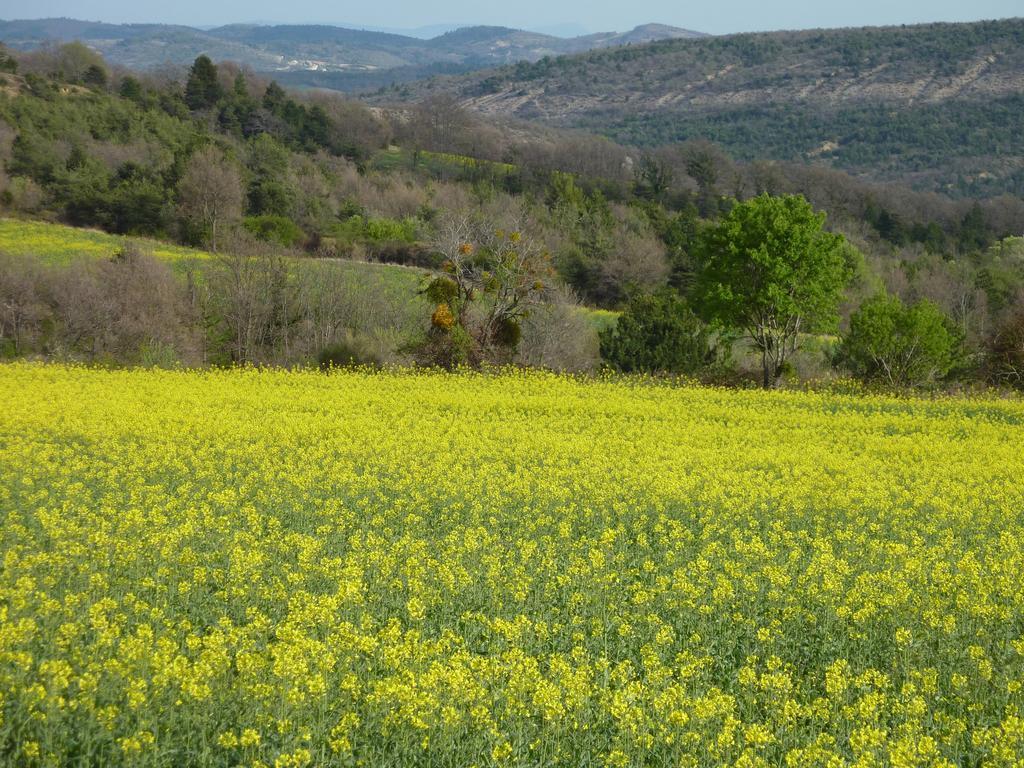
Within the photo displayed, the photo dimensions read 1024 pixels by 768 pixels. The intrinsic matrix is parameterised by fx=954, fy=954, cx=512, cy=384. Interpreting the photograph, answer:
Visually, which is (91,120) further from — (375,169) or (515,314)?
(515,314)

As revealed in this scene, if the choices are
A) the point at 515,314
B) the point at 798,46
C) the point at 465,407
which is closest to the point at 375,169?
the point at 515,314

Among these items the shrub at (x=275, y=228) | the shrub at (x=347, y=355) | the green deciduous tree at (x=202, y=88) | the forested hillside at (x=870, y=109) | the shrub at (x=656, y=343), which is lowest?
the shrub at (x=347, y=355)

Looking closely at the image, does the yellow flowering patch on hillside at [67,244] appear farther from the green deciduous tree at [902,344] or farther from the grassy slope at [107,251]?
the green deciduous tree at [902,344]

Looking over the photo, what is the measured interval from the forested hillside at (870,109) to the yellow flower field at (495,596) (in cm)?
11637

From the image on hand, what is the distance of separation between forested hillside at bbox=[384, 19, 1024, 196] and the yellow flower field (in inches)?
4582

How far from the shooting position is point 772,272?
28.6 metres

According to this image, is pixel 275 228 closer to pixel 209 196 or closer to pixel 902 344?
pixel 209 196

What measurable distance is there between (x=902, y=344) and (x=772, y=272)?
424 centimetres

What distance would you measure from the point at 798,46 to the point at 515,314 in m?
192

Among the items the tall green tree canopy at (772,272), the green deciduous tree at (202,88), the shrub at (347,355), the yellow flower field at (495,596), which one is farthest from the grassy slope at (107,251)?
the green deciduous tree at (202,88)

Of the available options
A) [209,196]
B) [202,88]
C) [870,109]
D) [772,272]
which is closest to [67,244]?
[209,196]

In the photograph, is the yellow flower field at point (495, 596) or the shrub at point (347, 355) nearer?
the yellow flower field at point (495, 596)

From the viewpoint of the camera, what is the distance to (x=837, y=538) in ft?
34.4

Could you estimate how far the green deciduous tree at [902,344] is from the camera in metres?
26.8
